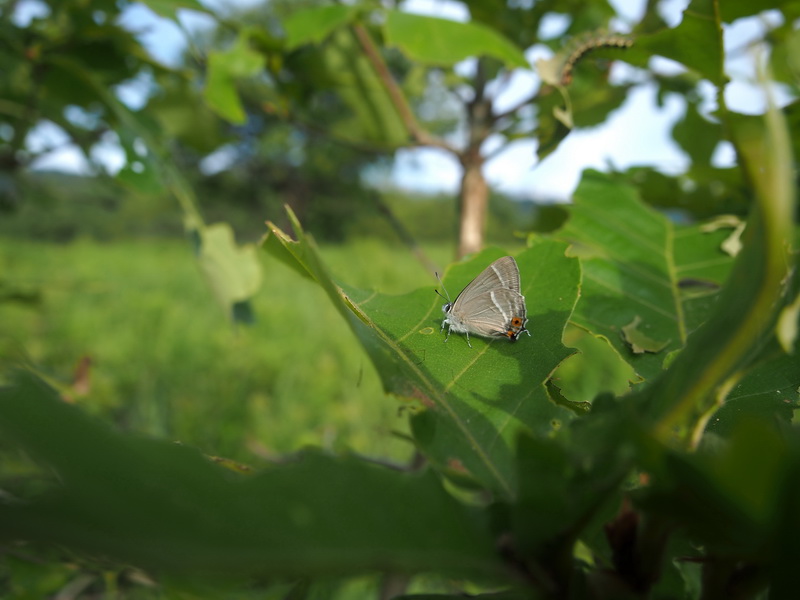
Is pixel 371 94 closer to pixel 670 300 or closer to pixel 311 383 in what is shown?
pixel 670 300

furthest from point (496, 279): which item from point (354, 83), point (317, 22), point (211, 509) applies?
point (354, 83)

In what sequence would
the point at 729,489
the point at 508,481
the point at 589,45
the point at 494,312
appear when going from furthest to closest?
the point at 589,45, the point at 494,312, the point at 508,481, the point at 729,489

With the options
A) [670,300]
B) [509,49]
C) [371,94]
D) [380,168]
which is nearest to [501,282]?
[670,300]

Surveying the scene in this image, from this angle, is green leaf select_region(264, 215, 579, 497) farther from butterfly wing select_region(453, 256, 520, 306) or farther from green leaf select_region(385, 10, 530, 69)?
green leaf select_region(385, 10, 530, 69)

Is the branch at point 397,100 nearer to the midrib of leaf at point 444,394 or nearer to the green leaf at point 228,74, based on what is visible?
the green leaf at point 228,74

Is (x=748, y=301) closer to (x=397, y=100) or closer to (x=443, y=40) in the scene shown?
(x=443, y=40)
